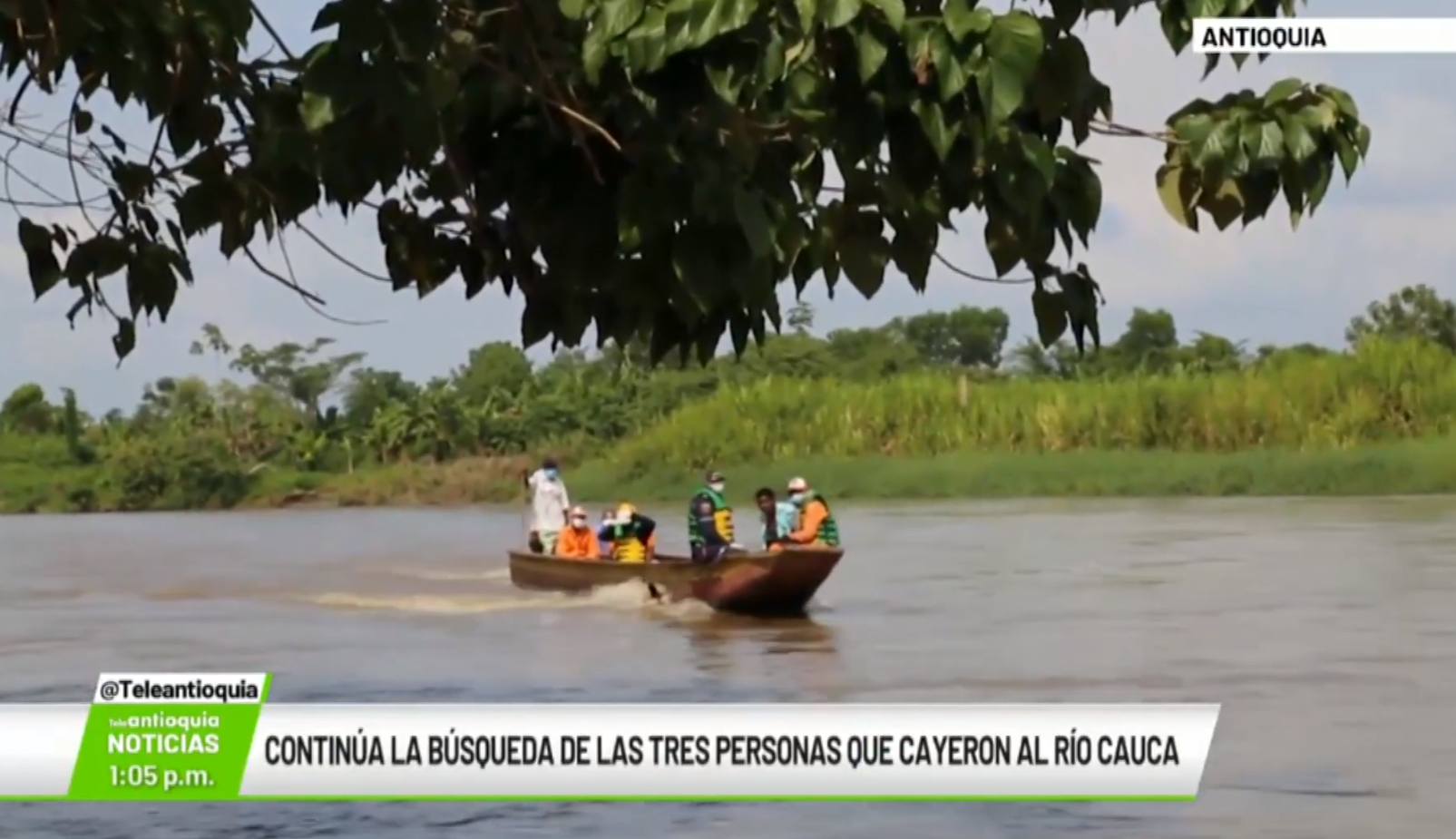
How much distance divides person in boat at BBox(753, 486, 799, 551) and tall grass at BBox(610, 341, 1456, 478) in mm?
14032

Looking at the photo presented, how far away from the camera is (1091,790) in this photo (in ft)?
20.8

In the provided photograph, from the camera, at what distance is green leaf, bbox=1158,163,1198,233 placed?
11.2ft

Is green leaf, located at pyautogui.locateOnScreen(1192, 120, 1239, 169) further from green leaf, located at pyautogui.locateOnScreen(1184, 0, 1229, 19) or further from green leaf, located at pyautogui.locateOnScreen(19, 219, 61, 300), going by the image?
green leaf, located at pyautogui.locateOnScreen(19, 219, 61, 300)

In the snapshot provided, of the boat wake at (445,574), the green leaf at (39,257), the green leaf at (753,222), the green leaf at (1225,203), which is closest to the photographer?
the green leaf at (753,222)

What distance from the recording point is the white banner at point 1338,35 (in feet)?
10.8

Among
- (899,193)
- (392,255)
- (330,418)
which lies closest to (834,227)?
(899,193)

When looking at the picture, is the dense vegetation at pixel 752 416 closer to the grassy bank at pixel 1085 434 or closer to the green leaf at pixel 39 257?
the grassy bank at pixel 1085 434

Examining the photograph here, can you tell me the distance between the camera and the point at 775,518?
1439 cm

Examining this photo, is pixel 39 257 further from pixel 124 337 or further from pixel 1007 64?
pixel 1007 64

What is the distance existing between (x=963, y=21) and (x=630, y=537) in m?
12.0

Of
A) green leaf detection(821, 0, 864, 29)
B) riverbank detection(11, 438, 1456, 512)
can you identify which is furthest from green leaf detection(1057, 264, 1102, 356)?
riverbank detection(11, 438, 1456, 512)

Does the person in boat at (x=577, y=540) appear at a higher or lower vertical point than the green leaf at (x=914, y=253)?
lower

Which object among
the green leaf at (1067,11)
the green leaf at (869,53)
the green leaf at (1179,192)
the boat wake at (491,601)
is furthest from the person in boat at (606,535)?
the green leaf at (869,53)

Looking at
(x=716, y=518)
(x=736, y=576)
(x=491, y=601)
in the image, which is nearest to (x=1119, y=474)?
(x=491, y=601)
